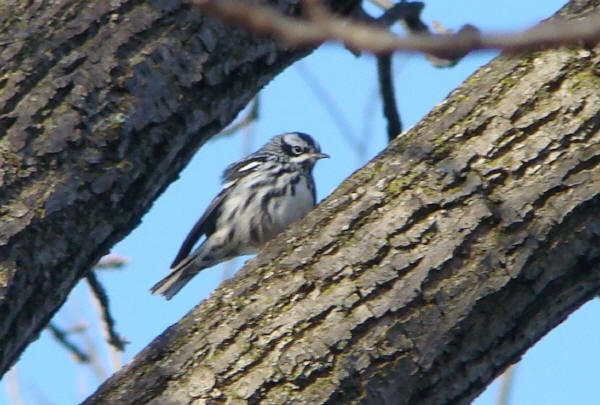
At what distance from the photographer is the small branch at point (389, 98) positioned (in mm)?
3607

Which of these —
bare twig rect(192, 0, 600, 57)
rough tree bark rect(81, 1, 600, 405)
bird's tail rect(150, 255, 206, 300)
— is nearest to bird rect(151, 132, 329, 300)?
bird's tail rect(150, 255, 206, 300)

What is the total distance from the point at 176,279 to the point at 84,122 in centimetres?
255

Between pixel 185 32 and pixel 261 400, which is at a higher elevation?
pixel 185 32

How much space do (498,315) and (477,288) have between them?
93 millimetres

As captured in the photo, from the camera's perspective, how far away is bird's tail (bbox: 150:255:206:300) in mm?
5148

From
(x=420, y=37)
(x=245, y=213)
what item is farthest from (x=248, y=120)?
(x=420, y=37)

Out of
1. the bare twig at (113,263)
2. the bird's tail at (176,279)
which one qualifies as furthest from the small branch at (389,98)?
the bird's tail at (176,279)

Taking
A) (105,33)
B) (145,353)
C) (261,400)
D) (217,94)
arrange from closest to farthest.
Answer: (261,400) < (145,353) < (105,33) < (217,94)

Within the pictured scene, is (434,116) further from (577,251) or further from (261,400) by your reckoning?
(261,400)

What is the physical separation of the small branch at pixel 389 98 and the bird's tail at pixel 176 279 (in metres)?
2.02

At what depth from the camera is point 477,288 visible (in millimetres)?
2434

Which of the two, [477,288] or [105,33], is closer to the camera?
[477,288]

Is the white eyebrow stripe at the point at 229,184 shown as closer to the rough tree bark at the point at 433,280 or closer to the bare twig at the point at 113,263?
the bare twig at the point at 113,263

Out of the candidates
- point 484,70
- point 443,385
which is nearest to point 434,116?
point 484,70
